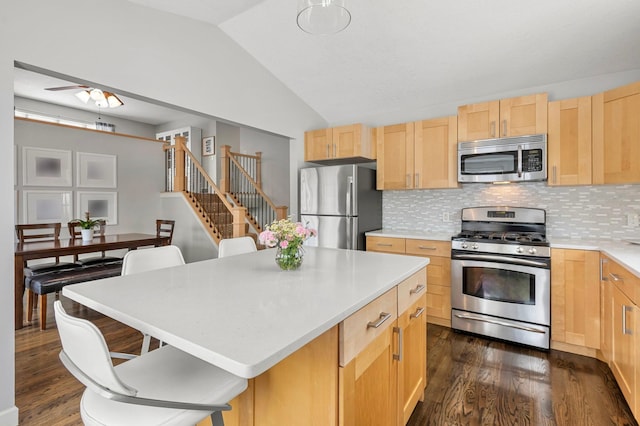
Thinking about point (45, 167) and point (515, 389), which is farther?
point (45, 167)

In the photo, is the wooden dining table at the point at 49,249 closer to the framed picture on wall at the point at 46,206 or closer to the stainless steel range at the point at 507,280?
the framed picture on wall at the point at 46,206

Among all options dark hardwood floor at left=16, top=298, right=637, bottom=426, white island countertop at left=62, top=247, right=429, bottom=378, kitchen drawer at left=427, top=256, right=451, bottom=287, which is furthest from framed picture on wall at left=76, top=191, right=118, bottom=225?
kitchen drawer at left=427, top=256, right=451, bottom=287

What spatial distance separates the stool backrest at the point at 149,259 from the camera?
177 cm

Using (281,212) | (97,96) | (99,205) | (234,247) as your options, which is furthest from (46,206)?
(234,247)

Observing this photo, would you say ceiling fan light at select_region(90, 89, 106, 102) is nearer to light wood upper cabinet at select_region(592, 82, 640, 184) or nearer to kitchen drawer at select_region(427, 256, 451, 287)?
kitchen drawer at select_region(427, 256, 451, 287)

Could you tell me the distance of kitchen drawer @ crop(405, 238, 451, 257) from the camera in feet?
10.4

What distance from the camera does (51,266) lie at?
11.7ft

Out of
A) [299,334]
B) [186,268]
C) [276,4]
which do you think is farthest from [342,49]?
[299,334]

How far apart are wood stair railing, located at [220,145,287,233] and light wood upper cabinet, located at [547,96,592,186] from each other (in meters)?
4.46

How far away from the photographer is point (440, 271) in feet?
10.5

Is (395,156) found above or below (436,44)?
below

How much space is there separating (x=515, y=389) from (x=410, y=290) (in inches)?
47.6

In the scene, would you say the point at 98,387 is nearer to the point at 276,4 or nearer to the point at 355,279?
the point at 355,279

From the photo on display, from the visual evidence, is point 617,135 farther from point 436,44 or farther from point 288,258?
point 288,258
